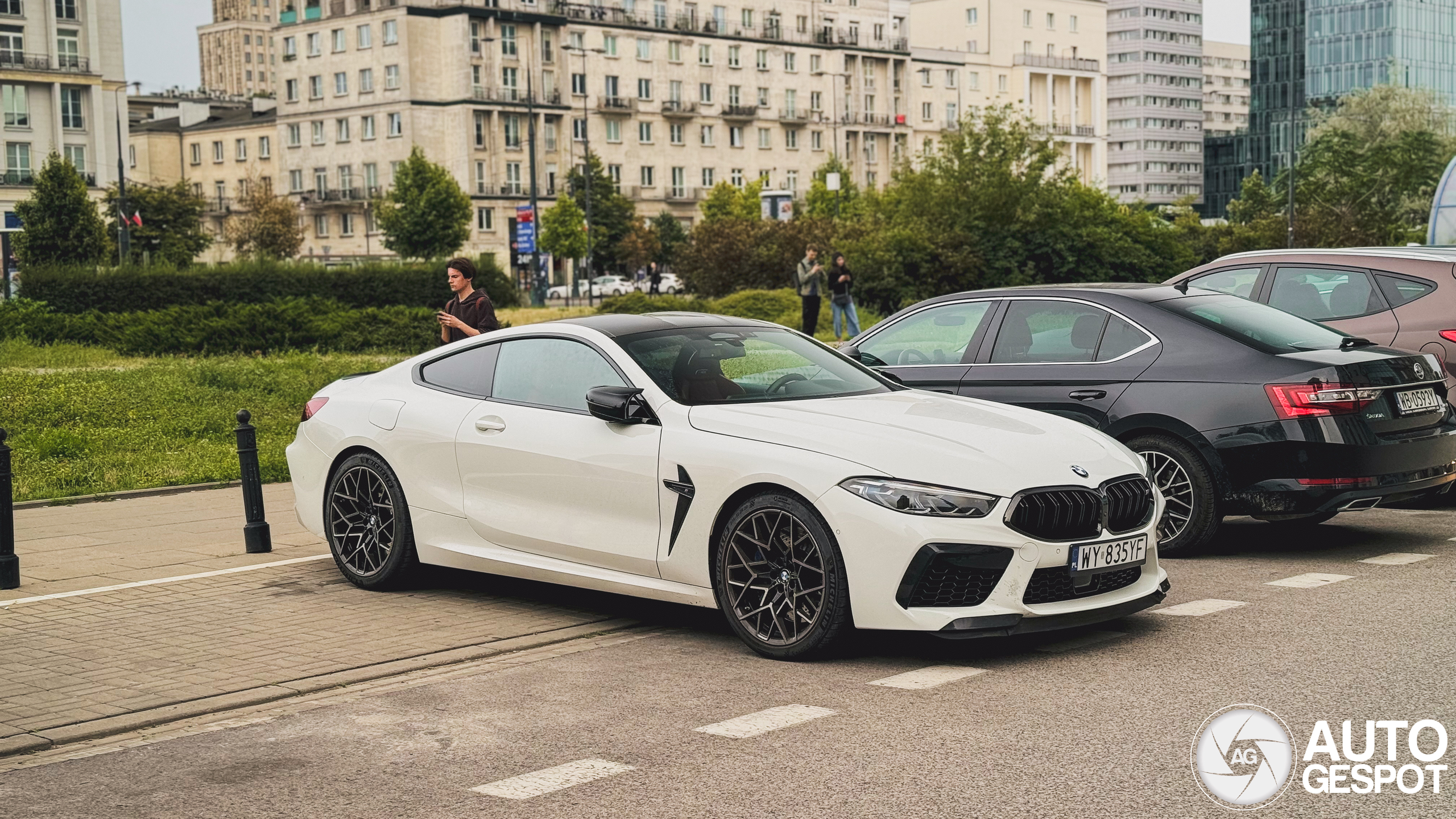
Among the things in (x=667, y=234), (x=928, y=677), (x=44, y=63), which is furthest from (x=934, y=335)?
(x=44, y=63)

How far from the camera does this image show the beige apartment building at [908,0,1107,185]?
138625mm

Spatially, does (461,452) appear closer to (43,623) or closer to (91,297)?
(43,623)

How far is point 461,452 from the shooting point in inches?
325

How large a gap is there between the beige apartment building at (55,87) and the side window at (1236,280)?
97.4 metres

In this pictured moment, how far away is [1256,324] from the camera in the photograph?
9.78 m

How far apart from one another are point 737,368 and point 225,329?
24752 mm

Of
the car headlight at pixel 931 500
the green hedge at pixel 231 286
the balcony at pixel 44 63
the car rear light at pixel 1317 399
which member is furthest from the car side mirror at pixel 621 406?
the balcony at pixel 44 63

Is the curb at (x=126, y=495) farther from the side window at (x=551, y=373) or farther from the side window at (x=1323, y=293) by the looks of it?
the side window at (x=1323, y=293)

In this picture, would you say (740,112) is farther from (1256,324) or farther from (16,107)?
(1256,324)

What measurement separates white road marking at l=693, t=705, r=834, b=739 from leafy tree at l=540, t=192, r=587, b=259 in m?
85.1

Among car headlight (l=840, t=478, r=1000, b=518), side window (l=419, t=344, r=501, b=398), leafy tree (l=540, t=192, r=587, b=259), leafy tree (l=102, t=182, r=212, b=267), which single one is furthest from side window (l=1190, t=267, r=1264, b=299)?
leafy tree (l=540, t=192, r=587, b=259)

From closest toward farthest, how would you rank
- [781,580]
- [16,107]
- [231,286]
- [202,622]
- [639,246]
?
[781,580] < [202,622] < [231,286] < [639,246] < [16,107]

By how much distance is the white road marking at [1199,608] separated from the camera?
7.82 m

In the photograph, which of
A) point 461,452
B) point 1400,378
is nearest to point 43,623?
point 461,452
